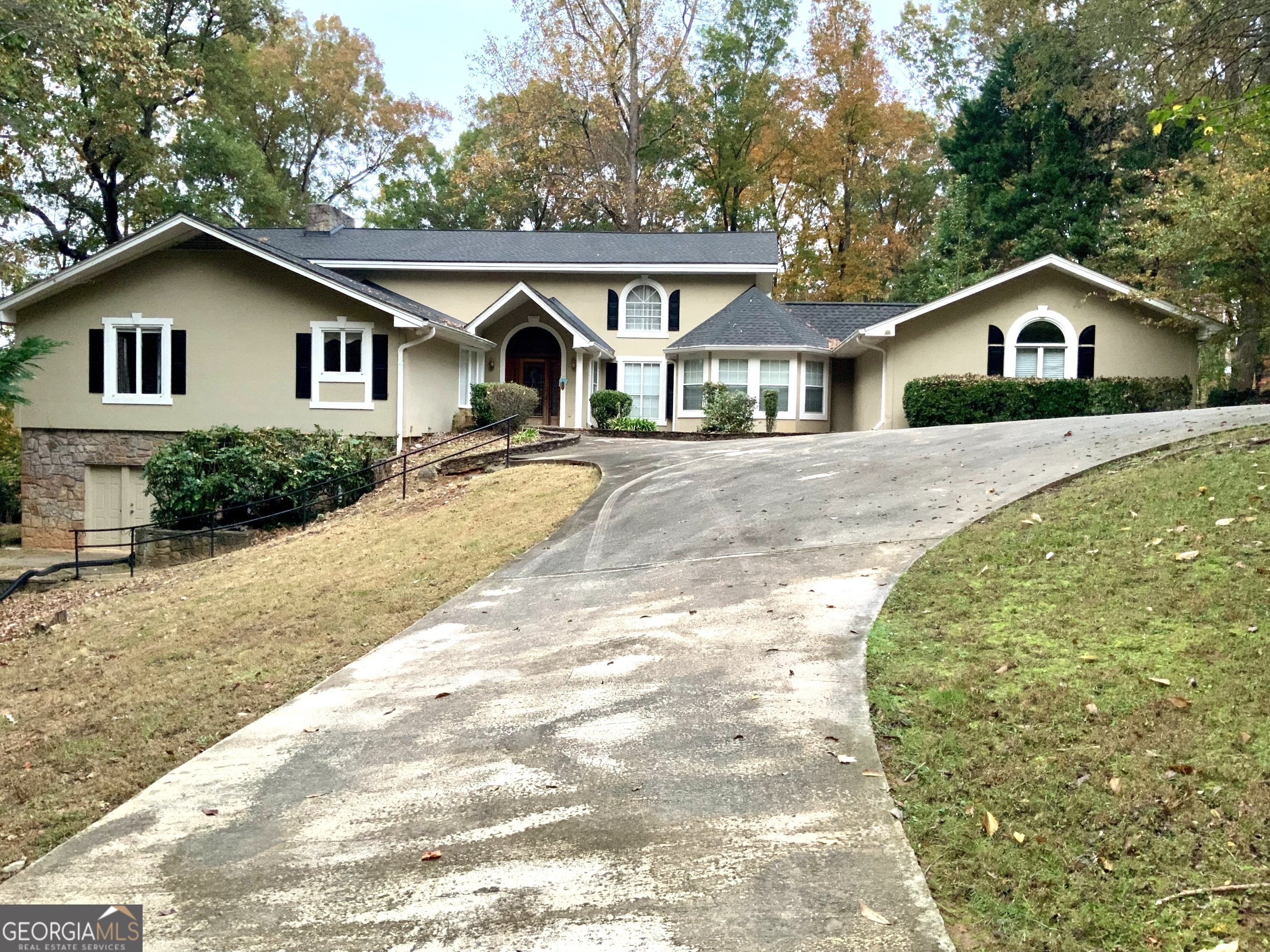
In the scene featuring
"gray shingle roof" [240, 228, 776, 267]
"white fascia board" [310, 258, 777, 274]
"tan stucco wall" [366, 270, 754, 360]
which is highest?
"gray shingle roof" [240, 228, 776, 267]

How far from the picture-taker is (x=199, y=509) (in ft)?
51.5

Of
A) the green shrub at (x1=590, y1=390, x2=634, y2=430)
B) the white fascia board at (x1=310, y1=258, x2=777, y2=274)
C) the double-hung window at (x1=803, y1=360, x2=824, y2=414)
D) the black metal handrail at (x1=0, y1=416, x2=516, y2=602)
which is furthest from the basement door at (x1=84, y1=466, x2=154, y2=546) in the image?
the double-hung window at (x1=803, y1=360, x2=824, y2=414)

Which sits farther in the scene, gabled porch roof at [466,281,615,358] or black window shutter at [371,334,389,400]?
gabled porch roof at [466,281,615,358]

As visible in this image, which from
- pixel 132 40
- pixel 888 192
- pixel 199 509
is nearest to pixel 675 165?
pixel 888 192

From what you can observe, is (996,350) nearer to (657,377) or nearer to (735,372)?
(735,372)

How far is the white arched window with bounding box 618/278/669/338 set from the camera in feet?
89.6

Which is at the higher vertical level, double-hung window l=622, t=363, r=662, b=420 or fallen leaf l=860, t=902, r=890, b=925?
double-hung window l=622, t=363, r=662, b=420

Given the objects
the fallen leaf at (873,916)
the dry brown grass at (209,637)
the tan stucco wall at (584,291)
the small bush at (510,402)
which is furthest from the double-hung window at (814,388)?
the fallen leaf at (873,916)

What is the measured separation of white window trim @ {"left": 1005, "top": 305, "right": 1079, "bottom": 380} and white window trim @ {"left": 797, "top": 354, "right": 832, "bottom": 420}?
4.81m

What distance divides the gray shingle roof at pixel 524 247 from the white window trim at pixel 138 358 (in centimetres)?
668

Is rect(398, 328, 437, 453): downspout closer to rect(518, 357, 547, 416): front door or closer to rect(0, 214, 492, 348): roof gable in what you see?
rect(0, 214, 492, 348): roof gable

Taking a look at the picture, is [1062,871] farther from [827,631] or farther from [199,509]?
[199,509]

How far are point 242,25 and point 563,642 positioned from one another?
34.0m

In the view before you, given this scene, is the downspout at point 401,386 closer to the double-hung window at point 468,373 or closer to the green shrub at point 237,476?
the double-hung window at point 468,373
